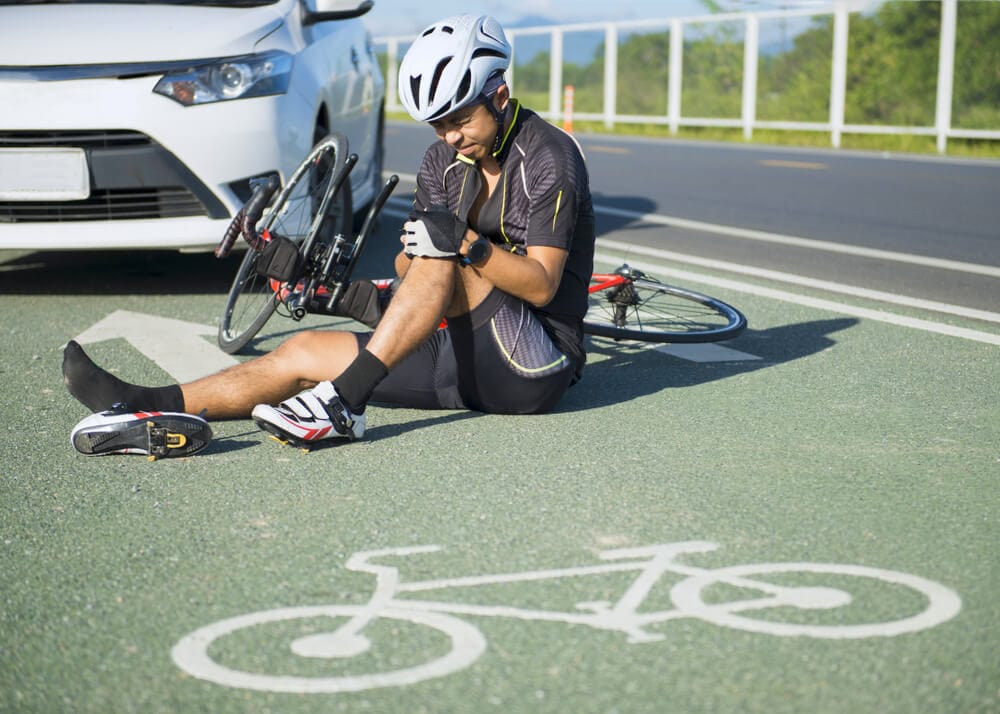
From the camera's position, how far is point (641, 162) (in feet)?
62.0

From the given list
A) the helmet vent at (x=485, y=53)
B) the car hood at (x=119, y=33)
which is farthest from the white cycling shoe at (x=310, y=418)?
the car hood at (x=119, y=33)

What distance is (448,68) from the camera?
4602 millimetres

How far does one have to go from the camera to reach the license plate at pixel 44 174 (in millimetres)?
6656

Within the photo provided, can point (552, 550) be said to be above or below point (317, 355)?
below

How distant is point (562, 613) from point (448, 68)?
7.34 feet

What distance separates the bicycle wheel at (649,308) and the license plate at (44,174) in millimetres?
2627

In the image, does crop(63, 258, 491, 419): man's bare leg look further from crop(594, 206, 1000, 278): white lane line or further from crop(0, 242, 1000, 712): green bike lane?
crop(594, 206, 1000, 278): white lane line

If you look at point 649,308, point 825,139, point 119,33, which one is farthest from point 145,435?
point 825,139

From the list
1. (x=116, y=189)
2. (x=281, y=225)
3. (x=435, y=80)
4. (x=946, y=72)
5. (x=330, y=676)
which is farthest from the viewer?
(x=946, y=72)

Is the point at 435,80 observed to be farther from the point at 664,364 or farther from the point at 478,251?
the point at 664,364

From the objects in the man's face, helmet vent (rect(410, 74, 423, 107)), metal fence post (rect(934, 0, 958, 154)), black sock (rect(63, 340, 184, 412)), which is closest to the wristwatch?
the man's face

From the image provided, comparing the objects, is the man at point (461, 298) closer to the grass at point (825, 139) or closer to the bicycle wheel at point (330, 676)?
the bicycle wheel at point (330, 676)

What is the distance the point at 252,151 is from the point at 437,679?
4.65 meters

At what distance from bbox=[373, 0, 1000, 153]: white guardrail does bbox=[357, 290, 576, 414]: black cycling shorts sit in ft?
63.7
